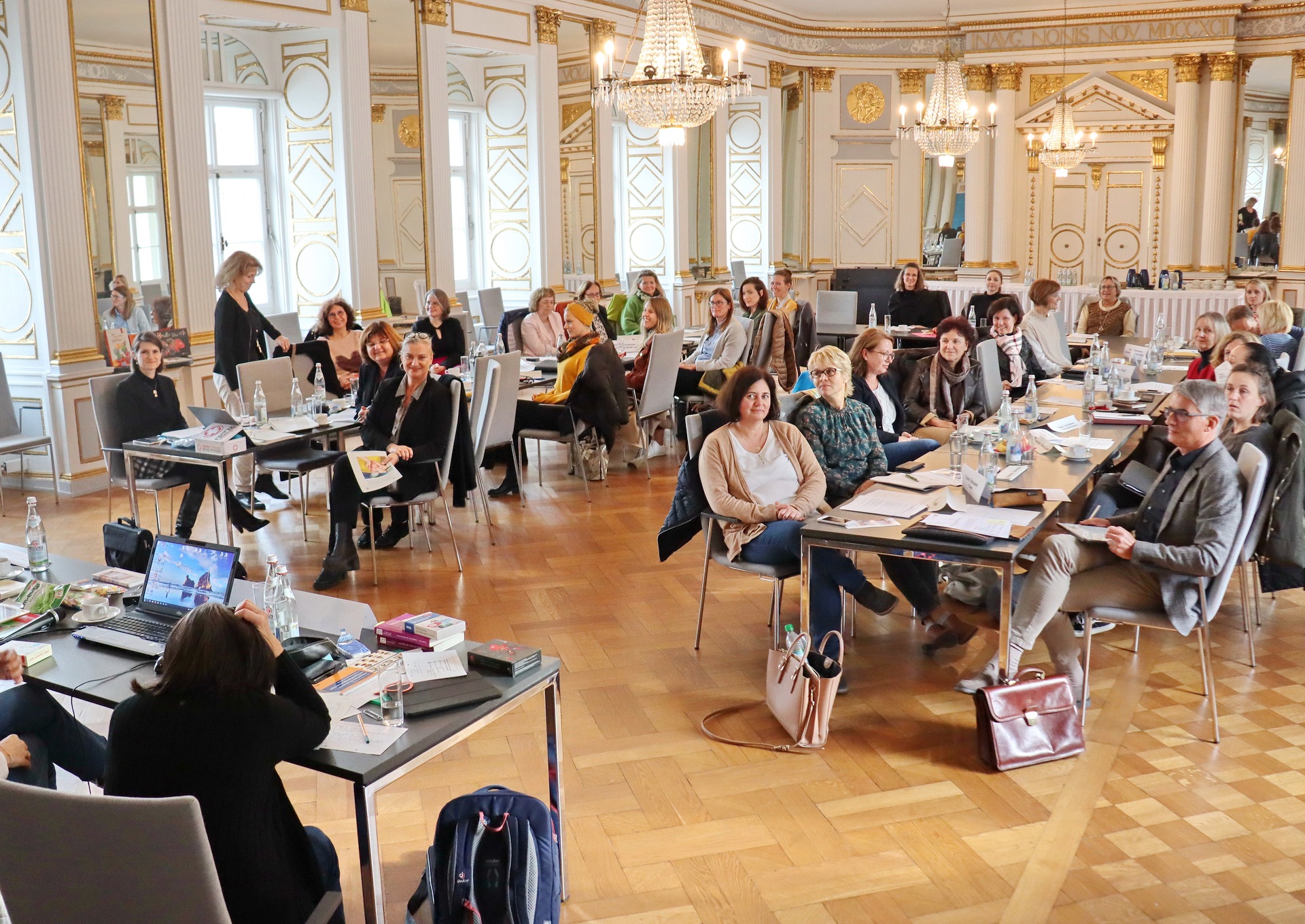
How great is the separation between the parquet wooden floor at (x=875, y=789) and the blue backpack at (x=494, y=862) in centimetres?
40

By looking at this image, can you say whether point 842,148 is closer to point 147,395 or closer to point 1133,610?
point 147,395

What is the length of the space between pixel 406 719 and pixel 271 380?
15.3 feet

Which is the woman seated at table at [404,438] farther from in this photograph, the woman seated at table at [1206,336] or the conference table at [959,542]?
the woman seated at table at [1206,336]

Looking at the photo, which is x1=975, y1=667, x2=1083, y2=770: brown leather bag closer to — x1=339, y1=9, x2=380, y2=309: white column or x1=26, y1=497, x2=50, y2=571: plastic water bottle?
x1=26, y1=497, x2=50, y2=571: plastic water bottle

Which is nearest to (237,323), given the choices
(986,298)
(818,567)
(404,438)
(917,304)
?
(404,438)

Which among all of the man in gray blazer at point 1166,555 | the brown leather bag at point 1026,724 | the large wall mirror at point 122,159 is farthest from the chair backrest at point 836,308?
the brown leather bag at point 1026,724

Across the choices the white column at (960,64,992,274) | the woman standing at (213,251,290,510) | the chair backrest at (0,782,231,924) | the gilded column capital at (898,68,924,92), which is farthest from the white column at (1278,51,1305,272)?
the chair backrest at (0,782,231,924)

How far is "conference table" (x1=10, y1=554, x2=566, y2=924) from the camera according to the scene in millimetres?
2527

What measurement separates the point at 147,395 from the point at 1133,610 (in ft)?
15.7

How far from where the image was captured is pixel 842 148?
51.3ft

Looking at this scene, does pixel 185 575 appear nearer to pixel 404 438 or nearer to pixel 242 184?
pixel 404 438

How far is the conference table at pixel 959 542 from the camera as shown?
388 centimetres

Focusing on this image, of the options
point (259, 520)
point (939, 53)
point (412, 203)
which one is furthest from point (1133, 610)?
point (939, 53)

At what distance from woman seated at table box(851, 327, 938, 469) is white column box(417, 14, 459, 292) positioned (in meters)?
5.11
